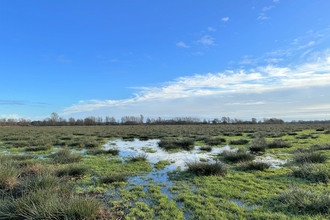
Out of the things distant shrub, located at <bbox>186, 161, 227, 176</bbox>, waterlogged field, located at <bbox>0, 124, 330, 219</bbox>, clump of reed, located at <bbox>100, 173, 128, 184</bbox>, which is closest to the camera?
waterlogged field, located at <bbox>0, 124, 330, 219</bbox>

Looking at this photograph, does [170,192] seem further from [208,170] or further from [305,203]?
[305,203]

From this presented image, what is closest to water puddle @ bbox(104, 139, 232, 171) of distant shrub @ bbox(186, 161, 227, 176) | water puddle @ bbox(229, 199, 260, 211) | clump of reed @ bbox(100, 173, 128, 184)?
distant shrub @ bbox(186, 161, 227, 176)

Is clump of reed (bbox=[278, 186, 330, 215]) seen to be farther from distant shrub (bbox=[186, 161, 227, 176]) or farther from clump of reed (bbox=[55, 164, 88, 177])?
clump of reed (bbox=[55, 164, 88, 177])

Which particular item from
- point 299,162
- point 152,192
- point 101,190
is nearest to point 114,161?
point 101,190

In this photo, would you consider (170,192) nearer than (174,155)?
Yes

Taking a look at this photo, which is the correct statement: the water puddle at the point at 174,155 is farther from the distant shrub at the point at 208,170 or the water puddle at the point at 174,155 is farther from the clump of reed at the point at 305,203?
the clump of reed at the point at 305,203

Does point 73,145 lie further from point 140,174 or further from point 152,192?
point 152,192

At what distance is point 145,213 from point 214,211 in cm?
147

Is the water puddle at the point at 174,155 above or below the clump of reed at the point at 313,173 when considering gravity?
below

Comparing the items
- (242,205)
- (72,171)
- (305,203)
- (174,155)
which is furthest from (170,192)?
(174,155)

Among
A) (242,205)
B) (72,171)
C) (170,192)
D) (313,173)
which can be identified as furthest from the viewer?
(72,171)

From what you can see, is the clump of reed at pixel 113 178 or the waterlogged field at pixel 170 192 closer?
the waterlogged field at pixel 170 192

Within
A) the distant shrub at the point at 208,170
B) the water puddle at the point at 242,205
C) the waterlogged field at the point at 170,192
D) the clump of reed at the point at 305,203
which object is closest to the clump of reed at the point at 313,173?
the waterlogged field at the point at 170,192

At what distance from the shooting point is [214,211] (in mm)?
4133
